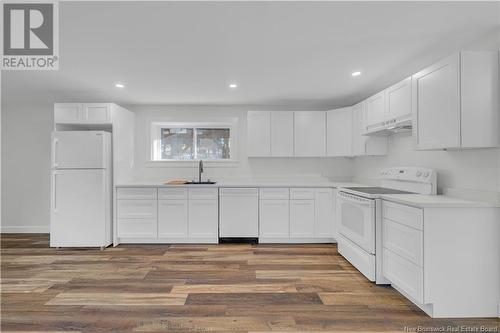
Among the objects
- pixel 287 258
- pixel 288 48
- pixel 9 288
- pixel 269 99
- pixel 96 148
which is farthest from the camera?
pixel 269 99

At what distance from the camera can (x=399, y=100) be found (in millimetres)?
2787

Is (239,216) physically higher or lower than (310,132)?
lower

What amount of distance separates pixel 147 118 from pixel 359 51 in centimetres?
353

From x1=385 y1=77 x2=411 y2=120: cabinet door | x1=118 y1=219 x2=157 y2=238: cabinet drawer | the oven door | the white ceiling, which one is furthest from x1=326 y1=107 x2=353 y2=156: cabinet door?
x1=118 y1=219 x2=157 y2=238: cabinet drawer

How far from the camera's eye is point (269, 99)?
428 centimetres

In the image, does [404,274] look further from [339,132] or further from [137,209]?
[137,209]

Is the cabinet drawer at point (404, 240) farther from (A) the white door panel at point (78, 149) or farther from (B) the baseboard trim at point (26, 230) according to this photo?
(B) the baseboard trim at point (26, 230)

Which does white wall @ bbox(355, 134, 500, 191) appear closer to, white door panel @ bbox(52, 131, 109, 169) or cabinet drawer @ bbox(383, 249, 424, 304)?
cabinet drawer @ bbox(383, 249, 424, 304)

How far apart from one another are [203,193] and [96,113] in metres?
1.92

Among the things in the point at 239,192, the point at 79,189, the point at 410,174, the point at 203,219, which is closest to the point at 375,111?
the point at 410,174

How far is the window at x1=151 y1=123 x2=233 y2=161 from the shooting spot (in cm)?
478

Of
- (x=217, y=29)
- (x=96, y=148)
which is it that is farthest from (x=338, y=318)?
(x=96, y=148)

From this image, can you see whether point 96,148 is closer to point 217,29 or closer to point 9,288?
point 9,288

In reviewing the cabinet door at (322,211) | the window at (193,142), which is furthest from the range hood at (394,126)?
the window at (193,142)
